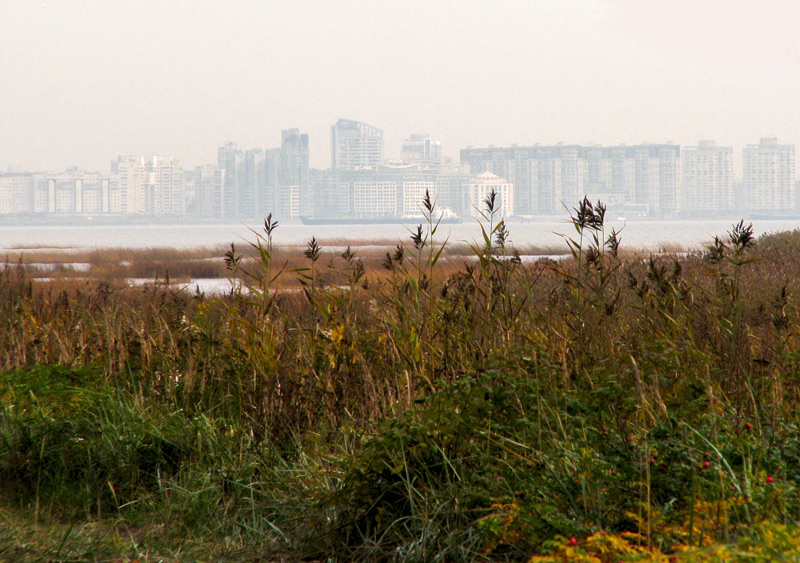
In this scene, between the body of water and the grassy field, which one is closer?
the grassy field

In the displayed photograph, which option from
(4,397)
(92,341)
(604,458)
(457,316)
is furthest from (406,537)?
(92,341)

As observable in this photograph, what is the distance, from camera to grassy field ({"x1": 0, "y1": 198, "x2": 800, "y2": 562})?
226 cm

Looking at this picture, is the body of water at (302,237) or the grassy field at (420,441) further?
the body of water at (302,237)

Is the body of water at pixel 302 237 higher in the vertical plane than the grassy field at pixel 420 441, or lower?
higher

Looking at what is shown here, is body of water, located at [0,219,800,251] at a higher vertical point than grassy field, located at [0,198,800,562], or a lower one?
higher

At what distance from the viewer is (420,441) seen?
9.26 feet

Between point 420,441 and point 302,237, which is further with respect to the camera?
point 302,237

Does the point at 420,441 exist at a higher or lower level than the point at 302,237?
lower

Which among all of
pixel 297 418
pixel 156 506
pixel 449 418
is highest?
pixel 449 418

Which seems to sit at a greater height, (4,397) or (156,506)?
(4,397)

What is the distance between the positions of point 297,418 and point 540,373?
3.89ft

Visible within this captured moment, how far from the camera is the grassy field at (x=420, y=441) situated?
2.26 metres

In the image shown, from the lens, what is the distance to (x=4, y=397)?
13.5ft

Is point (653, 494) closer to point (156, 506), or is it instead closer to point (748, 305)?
point (156, 506)
